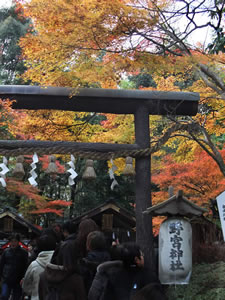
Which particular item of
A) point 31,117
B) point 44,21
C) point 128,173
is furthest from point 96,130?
point 44,21

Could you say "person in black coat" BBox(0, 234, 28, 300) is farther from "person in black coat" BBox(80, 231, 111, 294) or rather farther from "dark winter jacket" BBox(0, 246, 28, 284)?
"person in black coat" BBox(80, 231, 111, 294)

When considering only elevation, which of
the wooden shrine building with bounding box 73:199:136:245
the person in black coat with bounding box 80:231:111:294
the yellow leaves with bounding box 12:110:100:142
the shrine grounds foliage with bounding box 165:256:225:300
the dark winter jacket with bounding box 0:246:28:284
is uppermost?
the yellow leaves with bounding box 12:110:100:142

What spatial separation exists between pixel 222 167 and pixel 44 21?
5.92m

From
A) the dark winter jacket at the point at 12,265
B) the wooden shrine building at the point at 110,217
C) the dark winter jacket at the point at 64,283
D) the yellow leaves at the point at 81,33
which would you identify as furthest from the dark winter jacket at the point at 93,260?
the wooden shrine building at the point at 110,217

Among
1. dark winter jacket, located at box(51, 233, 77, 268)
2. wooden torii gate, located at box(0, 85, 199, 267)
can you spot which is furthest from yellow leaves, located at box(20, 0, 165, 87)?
dark winter jacket, located at box(51, 233, 77, 268)

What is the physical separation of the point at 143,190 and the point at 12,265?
3376mm

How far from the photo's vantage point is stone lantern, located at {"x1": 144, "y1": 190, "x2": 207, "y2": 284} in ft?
21.8

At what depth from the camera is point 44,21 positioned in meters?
7.77

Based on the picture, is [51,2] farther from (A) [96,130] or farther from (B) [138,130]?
(A) [96,130]

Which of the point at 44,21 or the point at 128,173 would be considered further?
the point at 128,173

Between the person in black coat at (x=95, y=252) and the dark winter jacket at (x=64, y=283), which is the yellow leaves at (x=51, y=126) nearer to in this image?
the person in black coat at (x=95, y=252)

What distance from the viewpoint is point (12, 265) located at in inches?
259

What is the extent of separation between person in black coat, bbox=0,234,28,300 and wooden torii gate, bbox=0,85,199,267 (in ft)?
8.26

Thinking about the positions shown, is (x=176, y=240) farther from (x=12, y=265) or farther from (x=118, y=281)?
(x=118, y=281)
